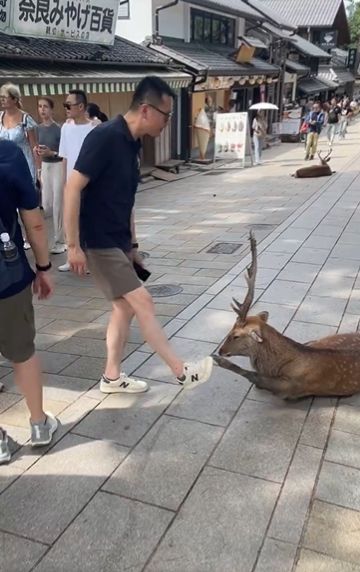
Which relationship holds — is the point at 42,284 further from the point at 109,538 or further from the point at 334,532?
the point at 334,532

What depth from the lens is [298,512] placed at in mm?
2482

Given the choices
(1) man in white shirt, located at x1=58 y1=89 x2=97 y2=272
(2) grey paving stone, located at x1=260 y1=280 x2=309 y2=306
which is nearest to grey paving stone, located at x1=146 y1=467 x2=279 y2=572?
(2) grey paving stone, located at x1=260 y1=280 x2=309 y2=306

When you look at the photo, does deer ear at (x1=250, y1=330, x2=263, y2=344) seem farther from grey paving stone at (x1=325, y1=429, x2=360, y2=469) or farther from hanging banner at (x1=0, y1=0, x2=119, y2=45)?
hanging banner at (x1=0, y1=0, x2=119, y2=45)

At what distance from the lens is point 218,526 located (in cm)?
241

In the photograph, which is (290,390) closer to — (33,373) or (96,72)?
(33,373)

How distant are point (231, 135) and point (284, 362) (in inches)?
516

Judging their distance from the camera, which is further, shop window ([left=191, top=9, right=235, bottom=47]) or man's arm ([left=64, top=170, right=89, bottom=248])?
shop window ([left=191, top=9, right=235, bottom=47])

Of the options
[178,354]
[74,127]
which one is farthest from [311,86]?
[178,354]

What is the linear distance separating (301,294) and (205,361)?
2306 millimetres

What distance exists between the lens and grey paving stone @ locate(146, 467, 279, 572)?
223 cm

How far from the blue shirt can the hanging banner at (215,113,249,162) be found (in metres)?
13.3

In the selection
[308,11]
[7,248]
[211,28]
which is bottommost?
[7,248]

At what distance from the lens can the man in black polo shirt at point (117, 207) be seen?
9.43ft

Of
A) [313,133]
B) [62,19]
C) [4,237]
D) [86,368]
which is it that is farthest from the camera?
[313,133]
